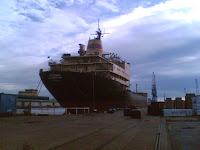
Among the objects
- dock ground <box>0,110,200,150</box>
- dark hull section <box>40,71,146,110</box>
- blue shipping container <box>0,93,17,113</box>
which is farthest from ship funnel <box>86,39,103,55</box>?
dock ground <box>0,110,200,150</box>

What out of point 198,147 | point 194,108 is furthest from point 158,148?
point 194,108

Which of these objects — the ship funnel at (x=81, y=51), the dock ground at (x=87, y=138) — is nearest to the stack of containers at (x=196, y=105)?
the dock ground at (x=87, y=138)

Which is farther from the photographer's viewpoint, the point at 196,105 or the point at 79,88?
the point at 79,88

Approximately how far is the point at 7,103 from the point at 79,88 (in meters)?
12.5

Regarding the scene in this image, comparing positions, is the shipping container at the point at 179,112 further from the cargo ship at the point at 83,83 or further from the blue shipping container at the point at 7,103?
the blue shipping container at the point at 7,103

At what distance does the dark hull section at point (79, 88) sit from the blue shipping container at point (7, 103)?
9528 mm

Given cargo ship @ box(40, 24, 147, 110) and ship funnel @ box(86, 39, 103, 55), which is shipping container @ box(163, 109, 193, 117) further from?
ship funnel @ box(86, 39, 103, 55)

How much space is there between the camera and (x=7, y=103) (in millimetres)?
23953

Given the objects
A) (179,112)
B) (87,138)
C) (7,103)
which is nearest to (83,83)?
(7,103)

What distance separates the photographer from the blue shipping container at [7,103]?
2324cm

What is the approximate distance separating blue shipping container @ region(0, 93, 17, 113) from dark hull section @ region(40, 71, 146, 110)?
9.53 meters

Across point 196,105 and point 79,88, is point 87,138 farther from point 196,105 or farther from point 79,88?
point 79,88

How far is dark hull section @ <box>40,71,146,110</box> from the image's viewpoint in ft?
109

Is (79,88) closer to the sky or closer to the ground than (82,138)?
closer to the sky
